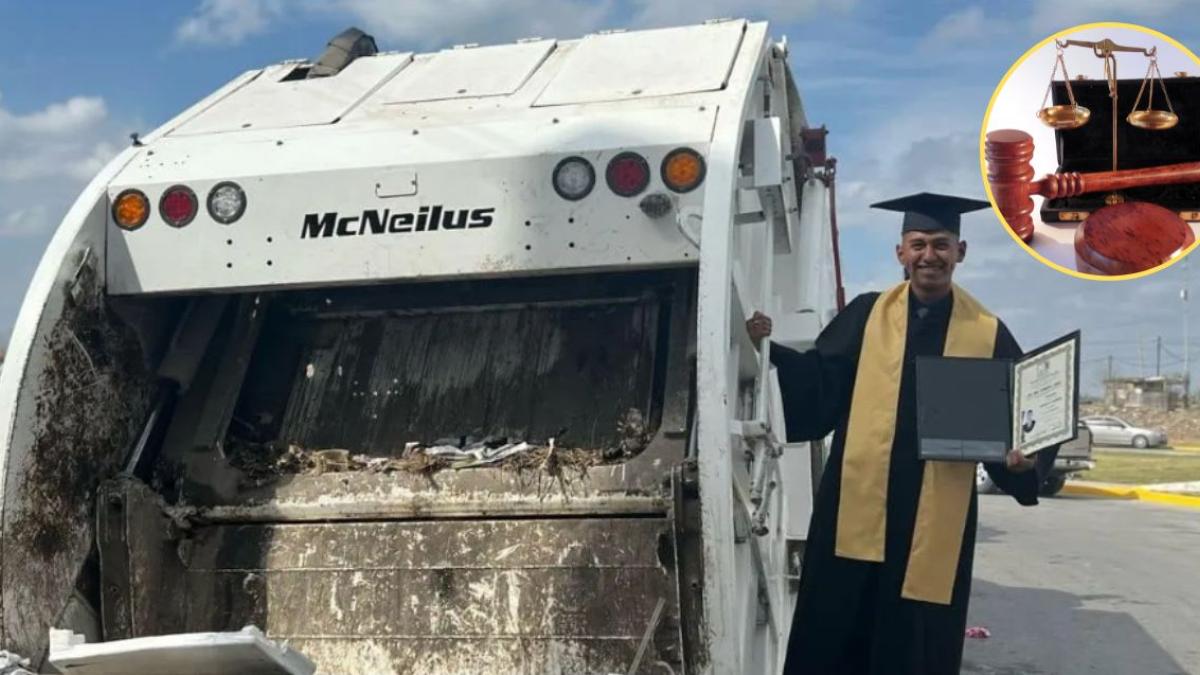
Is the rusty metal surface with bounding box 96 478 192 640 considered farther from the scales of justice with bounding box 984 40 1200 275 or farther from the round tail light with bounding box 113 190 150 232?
the scales of justice with bounding box 984 40 1200 275

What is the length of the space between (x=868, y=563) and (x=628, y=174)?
145cm

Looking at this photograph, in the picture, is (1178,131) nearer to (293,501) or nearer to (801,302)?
(801,302)

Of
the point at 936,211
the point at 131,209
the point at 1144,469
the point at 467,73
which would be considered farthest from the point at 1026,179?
the point at 1144,469

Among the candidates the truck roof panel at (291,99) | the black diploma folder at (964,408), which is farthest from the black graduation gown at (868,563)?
the truck roof panel at (291,99)

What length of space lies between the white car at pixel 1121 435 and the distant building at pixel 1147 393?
9.33 meters

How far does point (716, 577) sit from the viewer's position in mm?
2932

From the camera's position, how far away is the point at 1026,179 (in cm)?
689

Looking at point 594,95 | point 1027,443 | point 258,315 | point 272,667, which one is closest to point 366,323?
point 258,315

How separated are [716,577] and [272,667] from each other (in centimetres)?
91

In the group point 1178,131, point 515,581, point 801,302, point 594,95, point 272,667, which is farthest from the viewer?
point 1178,131

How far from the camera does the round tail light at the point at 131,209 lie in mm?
3561

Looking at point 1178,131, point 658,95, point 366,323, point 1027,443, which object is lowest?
point 1027,443

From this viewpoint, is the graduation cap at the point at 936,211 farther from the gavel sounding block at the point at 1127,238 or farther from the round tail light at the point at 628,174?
the gavel sounding block at the point at 1127,238

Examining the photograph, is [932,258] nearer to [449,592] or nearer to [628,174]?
[628,174]
